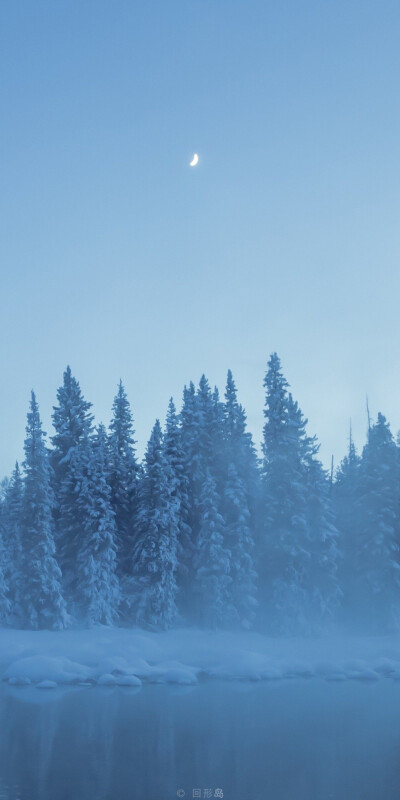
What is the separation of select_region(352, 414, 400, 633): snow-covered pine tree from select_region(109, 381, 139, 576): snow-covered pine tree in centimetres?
1736

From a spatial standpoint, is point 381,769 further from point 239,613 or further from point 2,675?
point 239,613

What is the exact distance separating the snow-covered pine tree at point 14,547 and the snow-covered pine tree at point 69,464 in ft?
9.86

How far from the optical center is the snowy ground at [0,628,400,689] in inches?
1458

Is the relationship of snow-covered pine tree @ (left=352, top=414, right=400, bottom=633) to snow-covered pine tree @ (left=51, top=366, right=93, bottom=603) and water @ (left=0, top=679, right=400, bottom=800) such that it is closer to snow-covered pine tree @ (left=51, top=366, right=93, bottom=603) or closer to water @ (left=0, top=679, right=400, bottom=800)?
water @ (left=0, top=679, right=400, bottom=800)

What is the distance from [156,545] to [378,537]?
1598 cm

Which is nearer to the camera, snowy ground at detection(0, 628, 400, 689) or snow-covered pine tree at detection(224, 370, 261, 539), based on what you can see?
snowy ground at detection(0, 628, 400, 689)

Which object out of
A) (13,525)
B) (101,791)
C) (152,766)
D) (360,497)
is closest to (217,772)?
(152,766)

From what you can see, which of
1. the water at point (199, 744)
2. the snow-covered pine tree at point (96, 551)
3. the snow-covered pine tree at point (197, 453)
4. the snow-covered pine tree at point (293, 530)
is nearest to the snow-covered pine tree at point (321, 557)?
the snow-covered pine tree at point (293, 530)

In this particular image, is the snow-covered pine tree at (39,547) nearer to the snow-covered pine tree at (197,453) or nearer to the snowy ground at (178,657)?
the snowy ground at (178,657)

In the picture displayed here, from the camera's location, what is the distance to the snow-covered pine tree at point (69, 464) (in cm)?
5366

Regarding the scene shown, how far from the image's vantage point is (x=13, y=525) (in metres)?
60.3


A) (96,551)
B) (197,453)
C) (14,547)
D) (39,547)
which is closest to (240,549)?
(197,453)

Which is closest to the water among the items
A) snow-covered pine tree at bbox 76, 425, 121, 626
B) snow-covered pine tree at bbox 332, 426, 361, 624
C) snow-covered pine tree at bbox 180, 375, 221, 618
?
snow-covered pine tree at bbox 76, 425, 121, 626

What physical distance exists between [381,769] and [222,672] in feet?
68.2
